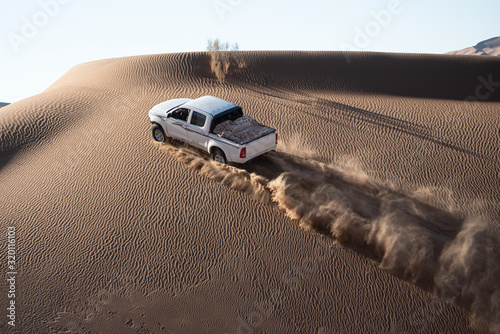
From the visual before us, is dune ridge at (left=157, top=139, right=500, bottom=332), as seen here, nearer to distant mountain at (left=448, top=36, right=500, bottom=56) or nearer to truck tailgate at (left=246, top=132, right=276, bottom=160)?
truck tailgate at (left=246, top=132, right=276, bottom=160)

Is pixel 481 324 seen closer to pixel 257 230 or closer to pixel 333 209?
pixel 333 209

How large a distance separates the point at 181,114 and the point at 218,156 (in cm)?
184

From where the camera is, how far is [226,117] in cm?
1023

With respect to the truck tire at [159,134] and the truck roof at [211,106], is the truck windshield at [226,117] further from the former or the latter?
the truck tire at [159,134]

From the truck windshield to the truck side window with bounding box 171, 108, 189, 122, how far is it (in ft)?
3.49

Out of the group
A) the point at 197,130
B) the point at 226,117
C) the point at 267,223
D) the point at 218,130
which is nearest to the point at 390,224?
the point at 267,223

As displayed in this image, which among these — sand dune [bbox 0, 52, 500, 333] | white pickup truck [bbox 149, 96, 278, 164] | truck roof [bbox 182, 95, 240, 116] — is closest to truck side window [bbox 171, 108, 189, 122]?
white pickup truck [bbox 149, 96, 278, 164]

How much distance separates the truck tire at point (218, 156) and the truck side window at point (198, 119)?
0.86m

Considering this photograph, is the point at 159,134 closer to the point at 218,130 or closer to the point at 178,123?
the point at 178,123

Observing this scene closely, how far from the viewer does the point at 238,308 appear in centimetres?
708

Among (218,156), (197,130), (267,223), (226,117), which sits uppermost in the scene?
(226,117)

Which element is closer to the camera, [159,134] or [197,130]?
[197,130]

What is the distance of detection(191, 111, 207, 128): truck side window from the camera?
32.8 ft

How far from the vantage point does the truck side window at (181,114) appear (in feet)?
34.3
